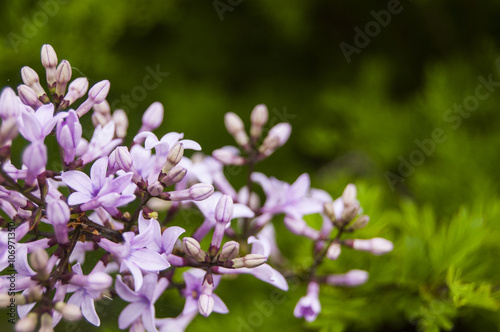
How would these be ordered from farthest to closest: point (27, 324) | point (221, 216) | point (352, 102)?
point (352, 102), point (221, 216), point (27, 324)

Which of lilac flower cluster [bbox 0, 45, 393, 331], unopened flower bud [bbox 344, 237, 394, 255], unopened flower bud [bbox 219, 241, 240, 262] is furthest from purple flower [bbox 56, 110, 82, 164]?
unopened flower bud [bbox 344, 237, 394, 255]

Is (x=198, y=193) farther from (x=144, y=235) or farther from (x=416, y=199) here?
(x=416, y=199)

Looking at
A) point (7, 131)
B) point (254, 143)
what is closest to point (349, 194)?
point (254, 143)

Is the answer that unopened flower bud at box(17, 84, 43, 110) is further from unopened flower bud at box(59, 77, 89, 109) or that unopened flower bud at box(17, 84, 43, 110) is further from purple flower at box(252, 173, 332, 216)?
purple flower at box(252, 173, 332, 216)

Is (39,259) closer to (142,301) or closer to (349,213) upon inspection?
(142,301)

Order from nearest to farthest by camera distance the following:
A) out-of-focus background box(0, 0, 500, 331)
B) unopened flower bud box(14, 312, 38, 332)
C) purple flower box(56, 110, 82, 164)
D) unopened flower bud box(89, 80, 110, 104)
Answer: unopened flower bud box(14, 312, 38, 332)
purple flower box(56, 110, 82, 164)
unopened flower bud box(89, 80, 110, 104)
out-of-focus background box(0, 0, 500, 331)

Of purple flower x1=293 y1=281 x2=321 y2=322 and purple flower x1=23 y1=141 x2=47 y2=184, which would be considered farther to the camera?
purple flower x1=293 y1=281 x2=321 y2=322

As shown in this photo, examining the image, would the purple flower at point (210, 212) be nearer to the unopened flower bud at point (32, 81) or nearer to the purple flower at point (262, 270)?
the purple flower at point (262, 270)
